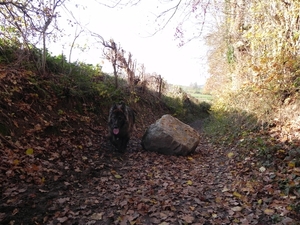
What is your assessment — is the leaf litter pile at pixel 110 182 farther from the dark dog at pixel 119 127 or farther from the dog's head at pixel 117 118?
the dog's head at pixel 117 118

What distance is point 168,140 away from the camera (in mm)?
6402

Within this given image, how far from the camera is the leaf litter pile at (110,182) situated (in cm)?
309

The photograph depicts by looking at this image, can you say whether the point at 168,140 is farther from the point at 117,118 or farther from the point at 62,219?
the point at 62,219

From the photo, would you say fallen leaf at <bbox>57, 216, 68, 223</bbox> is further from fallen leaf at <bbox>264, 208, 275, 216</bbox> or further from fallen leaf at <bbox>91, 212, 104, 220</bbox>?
fallen leaf at <bbox>264, 208, 275, 216</bbox>

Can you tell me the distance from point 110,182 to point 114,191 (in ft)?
1.29

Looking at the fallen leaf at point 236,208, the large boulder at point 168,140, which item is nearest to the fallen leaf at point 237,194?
the fallen leaf at point 236,208

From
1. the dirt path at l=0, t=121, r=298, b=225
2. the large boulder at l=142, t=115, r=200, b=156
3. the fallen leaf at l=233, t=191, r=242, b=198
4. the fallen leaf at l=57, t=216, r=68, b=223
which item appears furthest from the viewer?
the large boulder at l=142, t=115, r=200, b=156

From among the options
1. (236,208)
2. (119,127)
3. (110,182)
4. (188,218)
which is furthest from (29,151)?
(236,208)

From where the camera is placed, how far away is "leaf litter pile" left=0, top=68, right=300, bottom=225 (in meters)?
3.09

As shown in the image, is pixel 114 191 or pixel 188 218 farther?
pixel 114 191

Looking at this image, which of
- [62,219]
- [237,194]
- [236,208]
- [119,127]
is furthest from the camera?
[119,127]

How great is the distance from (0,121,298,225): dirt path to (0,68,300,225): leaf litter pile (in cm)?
1

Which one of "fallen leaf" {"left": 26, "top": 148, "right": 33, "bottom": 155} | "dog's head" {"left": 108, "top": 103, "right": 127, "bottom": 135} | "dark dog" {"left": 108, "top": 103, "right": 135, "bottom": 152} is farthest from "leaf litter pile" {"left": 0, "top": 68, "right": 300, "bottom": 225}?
"dog's head" {"left": 108, "top": 103, "right": 127, "bottom": 135}

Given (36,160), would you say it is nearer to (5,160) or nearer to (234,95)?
(5,160)
